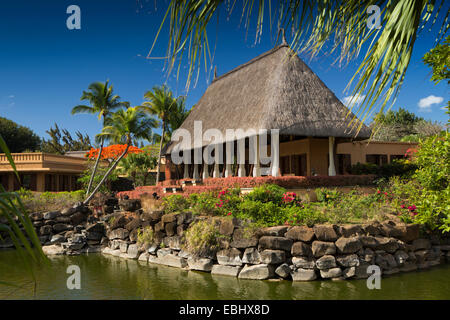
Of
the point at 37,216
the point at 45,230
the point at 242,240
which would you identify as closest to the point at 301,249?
the point at 242,240

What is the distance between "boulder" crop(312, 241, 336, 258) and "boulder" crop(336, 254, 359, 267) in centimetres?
28

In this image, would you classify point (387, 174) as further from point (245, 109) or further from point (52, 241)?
point (52, 241)

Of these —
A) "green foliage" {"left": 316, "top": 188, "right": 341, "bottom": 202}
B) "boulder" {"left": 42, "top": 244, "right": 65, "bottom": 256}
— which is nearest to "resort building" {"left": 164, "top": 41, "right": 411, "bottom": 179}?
"green foliage" {"left": 316, "top": 188, "right": 341, "bottom": 202}

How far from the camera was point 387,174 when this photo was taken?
17.8m

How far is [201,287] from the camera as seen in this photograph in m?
8.79

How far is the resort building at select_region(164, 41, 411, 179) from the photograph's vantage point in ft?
52.1

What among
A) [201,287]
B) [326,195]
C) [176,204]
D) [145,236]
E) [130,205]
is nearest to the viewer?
[201,287]

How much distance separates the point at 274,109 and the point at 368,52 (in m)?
13.9

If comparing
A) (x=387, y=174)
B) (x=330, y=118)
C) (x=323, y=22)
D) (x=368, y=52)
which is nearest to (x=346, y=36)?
(x=323, y=22)

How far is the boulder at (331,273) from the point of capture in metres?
8.99

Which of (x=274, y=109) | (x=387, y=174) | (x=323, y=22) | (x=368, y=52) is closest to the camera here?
(x=368, y=52)

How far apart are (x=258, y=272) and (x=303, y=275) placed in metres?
1.17

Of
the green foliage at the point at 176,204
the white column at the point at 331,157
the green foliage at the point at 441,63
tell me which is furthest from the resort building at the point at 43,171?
the green foliage at the point at 441,63

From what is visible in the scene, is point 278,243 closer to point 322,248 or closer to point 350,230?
point 322,248
